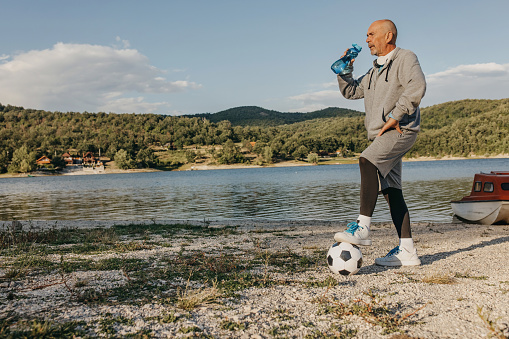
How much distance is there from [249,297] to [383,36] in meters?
3.77

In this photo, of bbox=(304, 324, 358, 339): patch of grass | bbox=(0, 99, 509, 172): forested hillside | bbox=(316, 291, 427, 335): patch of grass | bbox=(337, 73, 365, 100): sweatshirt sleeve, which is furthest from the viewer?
bbox=(0, 99, 509, 172): forested hillside

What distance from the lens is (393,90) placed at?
15.3 ft

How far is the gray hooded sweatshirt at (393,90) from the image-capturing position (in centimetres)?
431

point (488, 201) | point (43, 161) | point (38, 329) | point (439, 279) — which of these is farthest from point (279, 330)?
point (43, 161)

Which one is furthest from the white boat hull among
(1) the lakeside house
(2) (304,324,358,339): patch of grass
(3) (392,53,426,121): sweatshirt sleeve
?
(1) the lakeside house

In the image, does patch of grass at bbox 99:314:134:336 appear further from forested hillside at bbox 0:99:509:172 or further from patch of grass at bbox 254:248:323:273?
forested hillside at bbox 0:99:509:172

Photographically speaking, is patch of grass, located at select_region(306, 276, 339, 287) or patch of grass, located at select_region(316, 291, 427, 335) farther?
patch of grass, located at select_region(306, 276, 339, 287)

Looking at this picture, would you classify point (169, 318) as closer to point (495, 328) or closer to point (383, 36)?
point (495, 328)

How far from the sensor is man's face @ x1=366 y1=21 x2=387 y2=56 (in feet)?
16.0

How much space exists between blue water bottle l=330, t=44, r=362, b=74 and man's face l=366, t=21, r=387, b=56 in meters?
0.18

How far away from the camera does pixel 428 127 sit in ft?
481

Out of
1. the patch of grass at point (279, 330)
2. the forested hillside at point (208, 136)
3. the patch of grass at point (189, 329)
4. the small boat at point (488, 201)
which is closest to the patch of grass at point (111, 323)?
the patch of grass at point (189, 329)

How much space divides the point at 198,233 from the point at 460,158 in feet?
455

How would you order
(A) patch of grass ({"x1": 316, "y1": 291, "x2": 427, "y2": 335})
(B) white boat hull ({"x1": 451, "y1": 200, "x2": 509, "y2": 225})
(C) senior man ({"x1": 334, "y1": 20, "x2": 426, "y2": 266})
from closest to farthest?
(A) patch of grass ({"x1": 316, "y1": 291, "x2": 427, "y2": 335}) < (C) senior man ({"x1": 334, "y1": 20, "x2": 426, "y2": 266}) < (B) white boat hull ({"x1": 451, "y1": 200, "x2": 509, "y2": 225})
